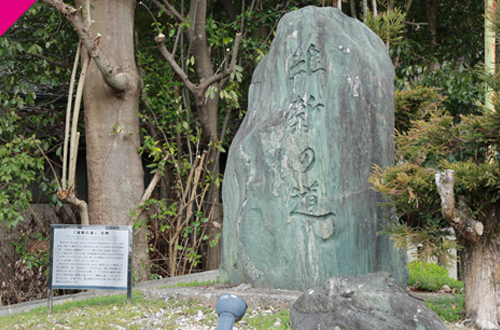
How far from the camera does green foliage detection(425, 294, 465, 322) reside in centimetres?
384

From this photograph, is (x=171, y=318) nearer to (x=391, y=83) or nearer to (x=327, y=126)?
(x=327, y=126)

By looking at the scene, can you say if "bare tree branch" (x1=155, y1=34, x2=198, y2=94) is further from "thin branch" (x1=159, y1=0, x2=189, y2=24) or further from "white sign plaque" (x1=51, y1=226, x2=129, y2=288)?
"white sign plaque" (x1=51, y1=226, x2=129, y2=288)

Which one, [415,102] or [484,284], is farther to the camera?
[415,102]

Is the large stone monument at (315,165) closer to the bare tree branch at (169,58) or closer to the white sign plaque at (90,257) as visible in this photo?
the white sign plaque at (90,257)

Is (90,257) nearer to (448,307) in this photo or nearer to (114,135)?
(114,135)

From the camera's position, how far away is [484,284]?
12.0ft

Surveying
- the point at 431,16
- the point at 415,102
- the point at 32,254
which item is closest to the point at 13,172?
the point at 32,254

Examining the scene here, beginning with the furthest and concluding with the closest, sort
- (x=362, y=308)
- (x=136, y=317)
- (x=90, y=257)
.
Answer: (x=90, y=257), (x=136, y=317), (x=362, y=308)

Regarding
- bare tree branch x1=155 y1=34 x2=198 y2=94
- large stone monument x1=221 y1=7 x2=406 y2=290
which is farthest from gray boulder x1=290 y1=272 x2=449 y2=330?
bare tree branch x1=155 y1=34 x2=198 y2=94

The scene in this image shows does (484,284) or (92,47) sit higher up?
(92,47)

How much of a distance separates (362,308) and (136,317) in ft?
6.30

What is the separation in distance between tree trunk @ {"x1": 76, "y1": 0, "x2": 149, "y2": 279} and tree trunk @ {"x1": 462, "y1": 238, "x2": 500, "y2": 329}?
13.3ft

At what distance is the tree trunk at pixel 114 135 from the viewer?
628 cm

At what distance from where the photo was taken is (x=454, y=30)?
945 centimetres
